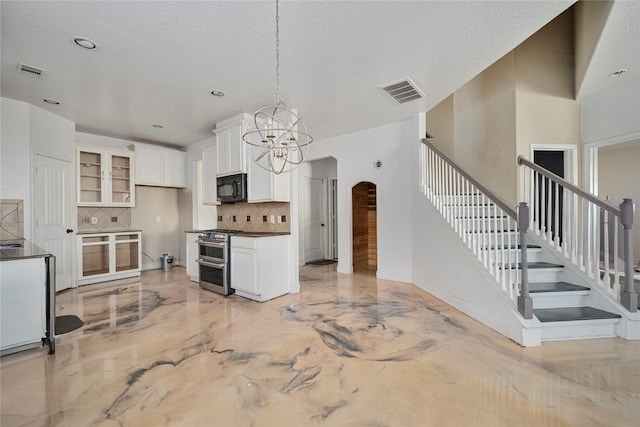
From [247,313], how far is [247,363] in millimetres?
1149

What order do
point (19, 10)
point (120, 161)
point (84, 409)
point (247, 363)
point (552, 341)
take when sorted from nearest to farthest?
point (84, 409)
point (19, 10)
point (247, 363)
point (552, 341)
point (120, 161)

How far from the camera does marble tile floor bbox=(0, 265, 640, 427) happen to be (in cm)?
167

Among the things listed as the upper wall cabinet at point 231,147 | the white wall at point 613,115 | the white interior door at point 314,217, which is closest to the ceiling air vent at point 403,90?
the upper wall cabinet at point 231,147

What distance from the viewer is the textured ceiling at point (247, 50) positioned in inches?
81.7

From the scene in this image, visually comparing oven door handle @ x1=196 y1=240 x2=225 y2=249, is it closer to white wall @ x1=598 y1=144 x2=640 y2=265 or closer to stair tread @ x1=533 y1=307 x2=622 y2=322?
stair tread @ x1=533 y1=307 x2=622 y2=322

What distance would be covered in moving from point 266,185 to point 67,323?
273cm

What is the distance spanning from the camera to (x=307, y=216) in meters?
6.53

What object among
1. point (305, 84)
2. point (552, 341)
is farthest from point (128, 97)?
point (552, 341)

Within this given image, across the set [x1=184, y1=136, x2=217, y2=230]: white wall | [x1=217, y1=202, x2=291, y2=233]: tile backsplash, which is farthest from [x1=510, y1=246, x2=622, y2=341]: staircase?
[x1=184, y1=136, x2=217, y2=230]: white wall

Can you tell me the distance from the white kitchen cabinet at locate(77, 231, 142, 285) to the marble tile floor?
2.03m

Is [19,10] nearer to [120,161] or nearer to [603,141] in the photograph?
[120,161]

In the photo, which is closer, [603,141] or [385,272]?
[603,141]

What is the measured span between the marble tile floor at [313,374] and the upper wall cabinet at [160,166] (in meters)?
3.23

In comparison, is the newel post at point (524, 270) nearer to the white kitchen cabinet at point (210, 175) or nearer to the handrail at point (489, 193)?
the handrail at point (489, 193)
